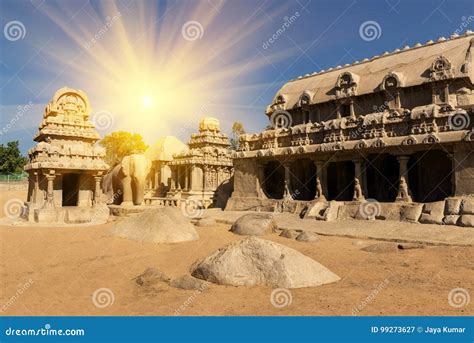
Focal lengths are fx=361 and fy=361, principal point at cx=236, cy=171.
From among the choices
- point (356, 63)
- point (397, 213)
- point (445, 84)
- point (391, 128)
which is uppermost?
point (356, 63)

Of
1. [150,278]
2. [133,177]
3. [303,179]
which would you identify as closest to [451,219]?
[303,179]

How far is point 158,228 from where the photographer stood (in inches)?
533

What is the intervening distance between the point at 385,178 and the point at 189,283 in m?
17.0

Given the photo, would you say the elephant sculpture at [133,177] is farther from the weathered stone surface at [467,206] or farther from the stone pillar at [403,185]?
the weathered stone surface at [467,206]

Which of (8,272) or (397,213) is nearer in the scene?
(8,272)

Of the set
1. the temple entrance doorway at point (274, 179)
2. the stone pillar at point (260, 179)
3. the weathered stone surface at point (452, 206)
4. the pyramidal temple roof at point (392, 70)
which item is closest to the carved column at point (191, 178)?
the temple entrance doorway at point (274, 179)

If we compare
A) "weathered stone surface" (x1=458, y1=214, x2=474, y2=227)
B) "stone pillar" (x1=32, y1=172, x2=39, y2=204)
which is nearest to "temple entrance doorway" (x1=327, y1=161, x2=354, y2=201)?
"weathered stone surface" (x1=458, y1=214, x2=474, y2=227)

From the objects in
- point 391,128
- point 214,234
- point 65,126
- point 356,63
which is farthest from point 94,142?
point 356,63

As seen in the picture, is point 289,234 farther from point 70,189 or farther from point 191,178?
point 191,178

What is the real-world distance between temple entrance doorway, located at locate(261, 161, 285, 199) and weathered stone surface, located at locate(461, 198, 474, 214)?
12.4m

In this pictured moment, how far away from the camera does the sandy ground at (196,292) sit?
6.33 metres

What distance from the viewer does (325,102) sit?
25.3 m

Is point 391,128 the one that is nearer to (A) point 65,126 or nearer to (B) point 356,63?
(B) point 356,63

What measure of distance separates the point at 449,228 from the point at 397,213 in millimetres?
2608
